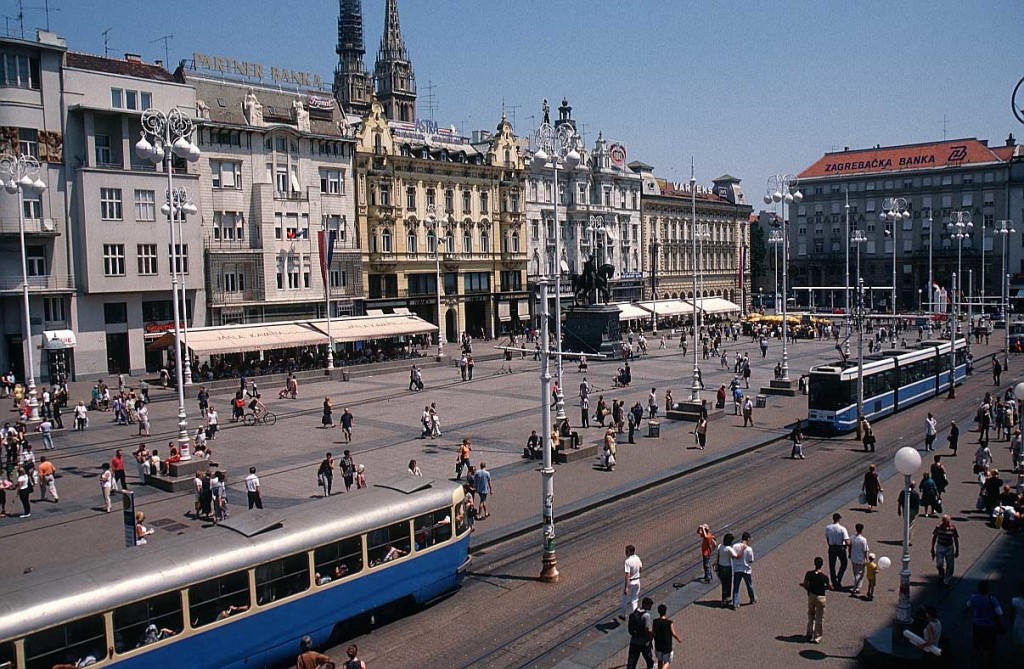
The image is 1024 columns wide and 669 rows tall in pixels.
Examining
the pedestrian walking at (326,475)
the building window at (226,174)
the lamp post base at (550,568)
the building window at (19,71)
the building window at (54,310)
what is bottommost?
the lamp post base at (550,568)

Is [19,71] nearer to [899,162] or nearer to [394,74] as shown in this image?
[394,74]

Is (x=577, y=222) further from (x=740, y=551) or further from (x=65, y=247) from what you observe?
(x=740, y=551)

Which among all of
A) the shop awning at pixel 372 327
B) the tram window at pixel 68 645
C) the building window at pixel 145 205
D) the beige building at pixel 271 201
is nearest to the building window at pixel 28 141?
the building window at pixel 145 205

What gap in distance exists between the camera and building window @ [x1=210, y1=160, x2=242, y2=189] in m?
58.0

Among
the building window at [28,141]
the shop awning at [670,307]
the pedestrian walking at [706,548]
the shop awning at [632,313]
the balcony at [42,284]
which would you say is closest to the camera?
the pedestrian walking at [706,548]

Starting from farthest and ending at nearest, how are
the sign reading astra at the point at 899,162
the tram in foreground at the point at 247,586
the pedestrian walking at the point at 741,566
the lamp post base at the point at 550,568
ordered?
the sign reading astra at the point at 899,162
the lamp post base at the point at 550,568
the pedestrian walking at the point at 741,566
the tram in foreground at the point at 247,586

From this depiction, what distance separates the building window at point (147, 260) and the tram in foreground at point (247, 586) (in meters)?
41.2

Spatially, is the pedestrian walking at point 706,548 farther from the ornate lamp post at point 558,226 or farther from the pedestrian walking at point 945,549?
the ornate lamp post at point 558,226

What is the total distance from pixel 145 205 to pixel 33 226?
6514mm

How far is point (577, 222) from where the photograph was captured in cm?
8981

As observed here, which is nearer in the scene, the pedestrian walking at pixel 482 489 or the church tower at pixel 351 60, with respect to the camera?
the pedestrian walking at pixel 482 489

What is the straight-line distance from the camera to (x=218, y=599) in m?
12.9

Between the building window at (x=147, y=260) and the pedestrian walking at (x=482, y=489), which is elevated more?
the building window at (x=147, y=260)

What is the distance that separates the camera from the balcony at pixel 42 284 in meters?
47.4
